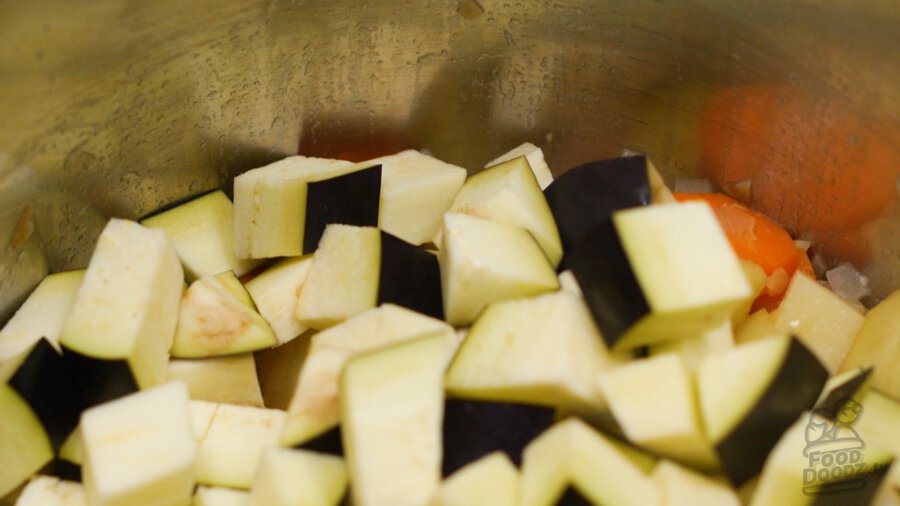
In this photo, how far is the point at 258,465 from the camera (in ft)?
4.02

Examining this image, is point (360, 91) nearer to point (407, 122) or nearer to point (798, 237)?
point (407, 122)

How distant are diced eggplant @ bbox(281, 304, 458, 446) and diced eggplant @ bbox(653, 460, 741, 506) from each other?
A: 0.35 m

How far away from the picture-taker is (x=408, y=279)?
135cm

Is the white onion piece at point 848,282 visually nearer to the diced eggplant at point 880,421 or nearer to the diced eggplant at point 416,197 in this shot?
the diced eggplant at point 880,421

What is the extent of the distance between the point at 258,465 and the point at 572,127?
998mm

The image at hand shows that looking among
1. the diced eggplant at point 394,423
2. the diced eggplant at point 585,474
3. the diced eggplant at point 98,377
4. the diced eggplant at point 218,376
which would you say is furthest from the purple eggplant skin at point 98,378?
the diced eggplant at point 585,474

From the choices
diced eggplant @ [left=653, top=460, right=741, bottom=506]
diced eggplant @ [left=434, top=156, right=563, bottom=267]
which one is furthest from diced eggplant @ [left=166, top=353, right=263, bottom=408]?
diced eggplant @ [left=653, top=460, right=741, bottom=506]

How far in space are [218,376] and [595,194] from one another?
0.71m

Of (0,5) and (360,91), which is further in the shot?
(360,91)

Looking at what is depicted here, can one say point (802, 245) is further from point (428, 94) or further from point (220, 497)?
point (220, 497)

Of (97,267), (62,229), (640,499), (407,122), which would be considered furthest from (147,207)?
(640,499)

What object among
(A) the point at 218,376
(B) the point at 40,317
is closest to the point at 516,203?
(A) the point at 218,376

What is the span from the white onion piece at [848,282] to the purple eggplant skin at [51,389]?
1.37 m

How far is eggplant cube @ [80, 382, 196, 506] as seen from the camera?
111cm
